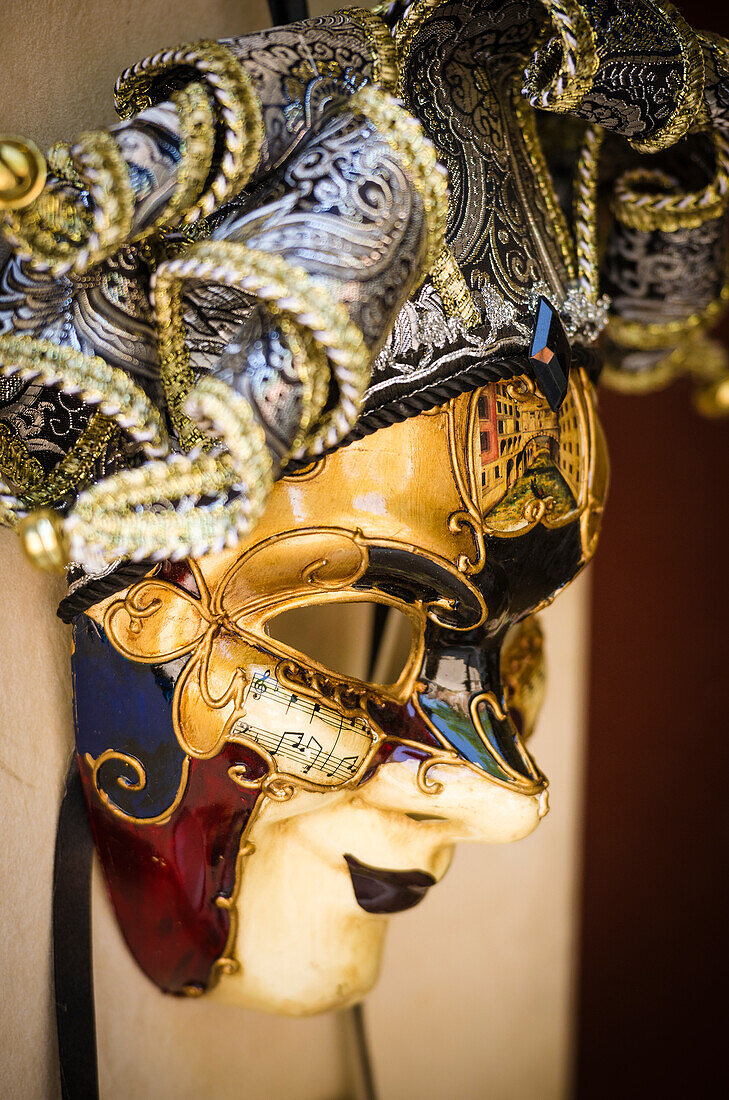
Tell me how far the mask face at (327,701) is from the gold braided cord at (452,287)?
5 centimetres

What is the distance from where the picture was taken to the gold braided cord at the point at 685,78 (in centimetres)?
55

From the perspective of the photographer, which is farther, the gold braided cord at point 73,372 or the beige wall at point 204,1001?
the beige wall at point 204,1001

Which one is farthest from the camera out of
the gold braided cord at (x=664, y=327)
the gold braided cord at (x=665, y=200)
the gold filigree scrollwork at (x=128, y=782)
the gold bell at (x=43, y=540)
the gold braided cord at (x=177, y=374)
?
the gold braided cord at (x=664, y=327)

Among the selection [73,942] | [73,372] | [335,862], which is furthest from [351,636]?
[73,372]

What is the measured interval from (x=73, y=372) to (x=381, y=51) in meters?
0.24

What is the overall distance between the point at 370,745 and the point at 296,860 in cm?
12

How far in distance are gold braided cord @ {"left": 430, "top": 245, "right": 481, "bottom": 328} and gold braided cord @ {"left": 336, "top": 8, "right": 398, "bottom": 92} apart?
→ 9 cm

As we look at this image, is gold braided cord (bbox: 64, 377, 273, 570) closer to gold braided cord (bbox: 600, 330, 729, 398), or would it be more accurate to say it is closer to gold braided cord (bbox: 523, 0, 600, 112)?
gold braided cord (bbox: 523, 0, 600, 112)

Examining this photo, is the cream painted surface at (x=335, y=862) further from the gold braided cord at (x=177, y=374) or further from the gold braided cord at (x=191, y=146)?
the gold braided cord at (x=191, y=146)

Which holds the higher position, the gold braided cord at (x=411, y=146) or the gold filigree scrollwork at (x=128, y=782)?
the gold braided cord at (x=411, y=146)

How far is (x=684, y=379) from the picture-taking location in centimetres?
113

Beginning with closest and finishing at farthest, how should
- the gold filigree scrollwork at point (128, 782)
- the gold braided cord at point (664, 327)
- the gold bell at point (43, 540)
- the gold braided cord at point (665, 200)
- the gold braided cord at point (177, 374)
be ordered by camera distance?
the gold bell at point (43, 540) → the gold braided cord at point (177, 374) → the gold filigree scrollwork at point (128, 782) → the gold braided cord at point (665, 200) → the gold braided cord at point (664, 327)

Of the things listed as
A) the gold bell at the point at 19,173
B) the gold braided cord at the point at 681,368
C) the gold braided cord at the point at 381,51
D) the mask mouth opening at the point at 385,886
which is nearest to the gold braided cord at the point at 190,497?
the gold bell at the point at 19,173

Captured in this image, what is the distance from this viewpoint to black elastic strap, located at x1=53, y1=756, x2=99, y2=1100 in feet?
2.00
